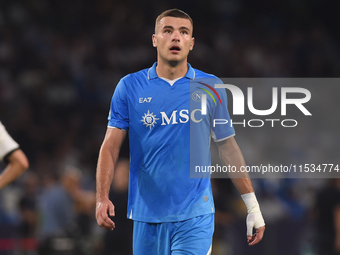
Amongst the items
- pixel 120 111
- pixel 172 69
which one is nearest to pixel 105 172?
pixel 120 111

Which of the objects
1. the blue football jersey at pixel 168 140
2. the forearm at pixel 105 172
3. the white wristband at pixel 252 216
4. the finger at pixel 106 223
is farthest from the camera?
the white wristband at pixel 252 216

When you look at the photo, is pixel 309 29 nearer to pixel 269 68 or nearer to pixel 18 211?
pixel 269 68

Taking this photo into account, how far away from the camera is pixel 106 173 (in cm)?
396

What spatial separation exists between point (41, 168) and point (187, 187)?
6920mm

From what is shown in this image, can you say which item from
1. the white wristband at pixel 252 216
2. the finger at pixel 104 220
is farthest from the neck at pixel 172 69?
the finger at pixel 104 220

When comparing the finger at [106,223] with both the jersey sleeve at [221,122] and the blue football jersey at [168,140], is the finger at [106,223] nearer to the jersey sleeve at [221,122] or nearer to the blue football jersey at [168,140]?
the blue football jersey at [168,140]

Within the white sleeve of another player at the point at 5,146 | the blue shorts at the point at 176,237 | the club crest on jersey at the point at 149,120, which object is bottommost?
the blue shorts at the point at 176,237

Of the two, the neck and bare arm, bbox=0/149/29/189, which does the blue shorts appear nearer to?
bare arm, bbox=0/149/29/189

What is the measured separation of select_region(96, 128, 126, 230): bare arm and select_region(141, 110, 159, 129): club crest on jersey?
22 centimetres

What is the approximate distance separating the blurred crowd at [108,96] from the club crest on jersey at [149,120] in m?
3.45

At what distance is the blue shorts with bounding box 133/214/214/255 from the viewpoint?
389 cm

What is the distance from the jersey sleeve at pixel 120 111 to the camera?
13.6ft

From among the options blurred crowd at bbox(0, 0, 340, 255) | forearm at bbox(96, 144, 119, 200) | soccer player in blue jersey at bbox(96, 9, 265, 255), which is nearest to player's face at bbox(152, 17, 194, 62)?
soccer player in blue jersey at bbox(96, 9, 265, 255)

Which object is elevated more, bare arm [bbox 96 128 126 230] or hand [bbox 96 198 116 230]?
bare arm [bbox 96 128 126 230]
